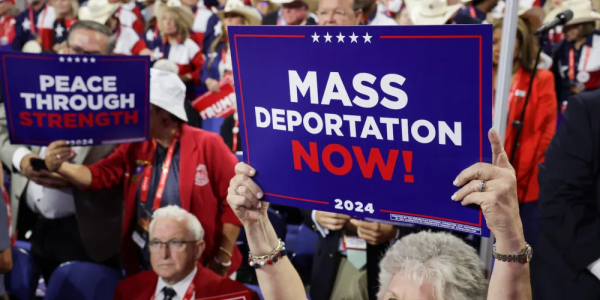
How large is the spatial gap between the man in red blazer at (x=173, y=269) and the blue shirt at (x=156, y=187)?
0.66 ft

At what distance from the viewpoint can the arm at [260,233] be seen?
159 centimetres

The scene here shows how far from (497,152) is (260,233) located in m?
0.67

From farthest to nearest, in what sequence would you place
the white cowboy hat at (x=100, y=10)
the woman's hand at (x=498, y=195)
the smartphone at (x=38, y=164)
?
the white cowboy hat at (x=100, y=10) → the smartphone at (x=38, y=164) → the woman's hand at (x=498, y=195)

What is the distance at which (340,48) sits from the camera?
4.61ft

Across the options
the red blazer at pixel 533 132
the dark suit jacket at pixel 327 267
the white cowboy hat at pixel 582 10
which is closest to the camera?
the dark suit jacket at pixel 327 267

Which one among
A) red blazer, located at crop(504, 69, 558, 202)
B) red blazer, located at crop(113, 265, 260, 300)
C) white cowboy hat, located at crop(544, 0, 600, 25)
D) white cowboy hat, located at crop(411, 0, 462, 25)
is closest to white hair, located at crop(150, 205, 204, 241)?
red blazer, located at crop(113, 265, 260, 300)

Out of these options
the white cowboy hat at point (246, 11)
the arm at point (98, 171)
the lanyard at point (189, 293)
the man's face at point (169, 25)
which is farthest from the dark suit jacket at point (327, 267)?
the man's face at point (169, 25)

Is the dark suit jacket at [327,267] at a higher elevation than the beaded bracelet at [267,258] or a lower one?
lower

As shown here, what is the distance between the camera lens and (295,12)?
4820 mm

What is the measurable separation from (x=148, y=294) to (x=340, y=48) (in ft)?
5.45

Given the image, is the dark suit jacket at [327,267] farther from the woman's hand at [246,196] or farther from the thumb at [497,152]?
the thumb at [497,152]

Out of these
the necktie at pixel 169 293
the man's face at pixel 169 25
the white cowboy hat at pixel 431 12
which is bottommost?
the necktie at pixel 169 293

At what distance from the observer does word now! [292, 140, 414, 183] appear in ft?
4.73

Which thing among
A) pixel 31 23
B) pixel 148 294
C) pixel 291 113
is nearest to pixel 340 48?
pixel 291 113
